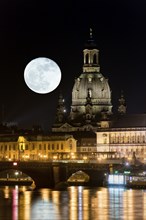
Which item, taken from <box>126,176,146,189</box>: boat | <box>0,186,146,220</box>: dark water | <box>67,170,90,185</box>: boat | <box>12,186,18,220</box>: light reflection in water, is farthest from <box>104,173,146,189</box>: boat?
<box>12,186,18,220</box>: light reflection in water

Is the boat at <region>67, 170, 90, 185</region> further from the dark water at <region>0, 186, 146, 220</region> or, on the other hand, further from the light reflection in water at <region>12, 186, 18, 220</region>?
the light reflection in water at <region>12, 186, 18, 220</region>

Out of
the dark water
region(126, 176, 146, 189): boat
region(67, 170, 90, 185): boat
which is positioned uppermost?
region(67, 170, 90, 185): boat

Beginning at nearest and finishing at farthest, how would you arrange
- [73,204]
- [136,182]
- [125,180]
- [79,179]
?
[73,204] < [136,182] < [125,180] < [79,179]

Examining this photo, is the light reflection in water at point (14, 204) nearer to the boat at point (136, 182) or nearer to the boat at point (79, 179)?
the boat at point (136, 182)

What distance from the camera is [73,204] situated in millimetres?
142250

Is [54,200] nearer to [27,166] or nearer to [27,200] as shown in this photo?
[27,200]

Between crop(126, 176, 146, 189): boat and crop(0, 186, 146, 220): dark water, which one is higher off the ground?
crop(126, 176, 146, 189): boat

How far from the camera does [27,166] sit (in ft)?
587

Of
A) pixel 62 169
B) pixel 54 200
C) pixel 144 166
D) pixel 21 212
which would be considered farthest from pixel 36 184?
pixel 21 212

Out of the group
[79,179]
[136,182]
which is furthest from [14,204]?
[79,179]

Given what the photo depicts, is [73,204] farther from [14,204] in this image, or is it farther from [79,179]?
[79,179]

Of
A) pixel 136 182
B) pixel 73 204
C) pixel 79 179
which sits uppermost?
pixel 79 179

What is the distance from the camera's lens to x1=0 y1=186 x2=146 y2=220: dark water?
13154 centimetres

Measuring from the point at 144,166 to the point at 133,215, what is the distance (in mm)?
52264
